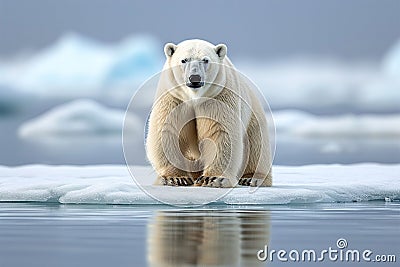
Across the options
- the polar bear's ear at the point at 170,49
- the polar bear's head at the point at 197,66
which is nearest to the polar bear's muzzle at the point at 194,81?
the polar bear's head at the point at 197,66

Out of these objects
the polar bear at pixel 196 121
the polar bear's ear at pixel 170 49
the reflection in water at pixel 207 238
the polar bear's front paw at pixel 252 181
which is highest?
the polar bear's ear at pixel 170 49

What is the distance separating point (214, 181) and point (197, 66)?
2.32 ft

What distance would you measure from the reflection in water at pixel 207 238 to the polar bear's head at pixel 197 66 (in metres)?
1.10

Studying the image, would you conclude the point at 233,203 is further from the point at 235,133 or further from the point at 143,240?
the point at 143,240

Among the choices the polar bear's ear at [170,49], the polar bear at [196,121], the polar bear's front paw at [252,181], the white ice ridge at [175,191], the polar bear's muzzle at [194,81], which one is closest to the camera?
the white ice ridge at [175,191]

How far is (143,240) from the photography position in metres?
3.44

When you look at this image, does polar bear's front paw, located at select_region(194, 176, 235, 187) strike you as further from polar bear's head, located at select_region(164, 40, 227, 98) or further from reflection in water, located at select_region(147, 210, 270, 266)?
reflection in water, located at select_region(147, 210, 270, 266)

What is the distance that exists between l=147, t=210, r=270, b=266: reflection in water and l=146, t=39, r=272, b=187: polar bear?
95 centimetres

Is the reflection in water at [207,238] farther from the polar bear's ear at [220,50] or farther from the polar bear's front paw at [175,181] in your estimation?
the polar bear's ear at [220,50]

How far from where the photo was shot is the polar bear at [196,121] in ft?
19.0

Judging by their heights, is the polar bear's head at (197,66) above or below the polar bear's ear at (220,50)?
below

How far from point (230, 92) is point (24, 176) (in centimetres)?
226

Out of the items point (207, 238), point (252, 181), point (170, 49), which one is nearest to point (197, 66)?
point (170, 49)

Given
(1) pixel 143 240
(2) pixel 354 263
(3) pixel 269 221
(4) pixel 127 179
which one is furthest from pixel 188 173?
(2) pixel 354 263
